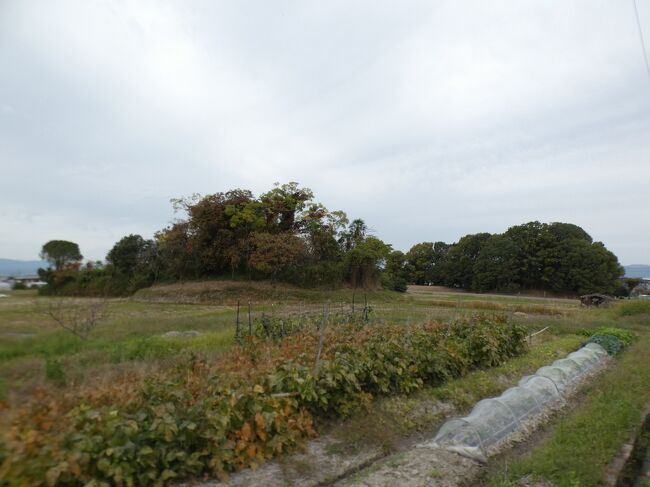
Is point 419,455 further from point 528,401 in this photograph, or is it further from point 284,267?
point 284,267

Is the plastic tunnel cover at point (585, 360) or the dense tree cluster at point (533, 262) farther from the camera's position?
the dense tree cluster at point (533, 262)

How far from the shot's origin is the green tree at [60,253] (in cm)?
730

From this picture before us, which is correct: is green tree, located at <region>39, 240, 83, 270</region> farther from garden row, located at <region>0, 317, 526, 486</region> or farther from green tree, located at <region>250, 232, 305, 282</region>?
green tree, located at <region>250, 232, 305, 282</region>

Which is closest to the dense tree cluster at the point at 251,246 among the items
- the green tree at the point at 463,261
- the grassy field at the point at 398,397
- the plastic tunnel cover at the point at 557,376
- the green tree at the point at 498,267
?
the grassy field at the point at 398,397

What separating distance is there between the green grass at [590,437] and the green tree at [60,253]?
7280 millimetres

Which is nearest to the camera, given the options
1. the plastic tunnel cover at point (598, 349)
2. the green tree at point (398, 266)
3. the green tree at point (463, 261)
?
the plastic tunnel cover at point (598, 349)

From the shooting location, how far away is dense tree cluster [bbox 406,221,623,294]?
4388 cm

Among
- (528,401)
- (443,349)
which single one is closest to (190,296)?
(443,349)

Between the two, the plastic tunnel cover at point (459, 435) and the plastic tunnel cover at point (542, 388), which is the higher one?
the plastic tunnel cover at point (542, 388)

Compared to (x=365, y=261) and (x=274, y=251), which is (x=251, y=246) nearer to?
(x=274, y=251)

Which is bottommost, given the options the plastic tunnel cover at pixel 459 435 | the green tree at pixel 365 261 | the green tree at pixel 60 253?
the plastic tunnel cover at pixel 459 435

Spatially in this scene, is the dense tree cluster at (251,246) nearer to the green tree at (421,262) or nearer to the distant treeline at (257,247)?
Answer: the distant treeline at (257,247)

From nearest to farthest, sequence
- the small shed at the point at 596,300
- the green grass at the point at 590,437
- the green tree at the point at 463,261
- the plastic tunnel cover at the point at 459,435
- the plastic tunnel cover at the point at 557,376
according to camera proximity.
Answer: the green grass at the point at 590,437 → the plastic tunnel cover at the point at 459,435 → the plastic tunnel cover at the point at 557,376 → the small shed at the point at 596,300 → the green tree at the point at 463,261

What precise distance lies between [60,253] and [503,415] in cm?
745
